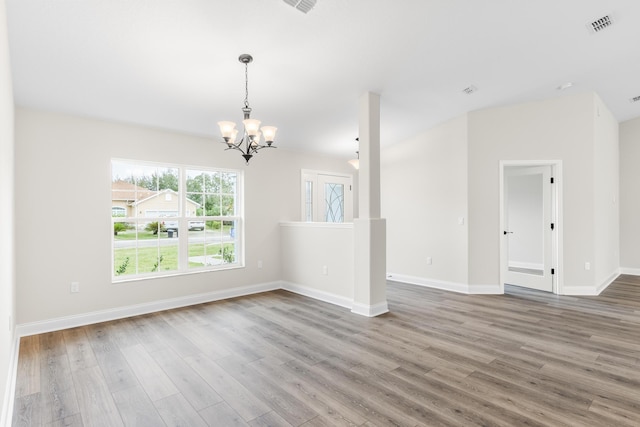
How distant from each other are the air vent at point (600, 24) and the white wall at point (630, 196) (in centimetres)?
495

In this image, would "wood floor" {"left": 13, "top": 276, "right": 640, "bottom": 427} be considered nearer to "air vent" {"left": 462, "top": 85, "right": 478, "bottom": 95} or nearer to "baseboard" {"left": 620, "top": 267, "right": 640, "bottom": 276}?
"air vent" {"left": 462, "top": 85, "right": 478, "bottom": 95}

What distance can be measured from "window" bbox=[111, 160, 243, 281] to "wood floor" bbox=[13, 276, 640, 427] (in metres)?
0.78

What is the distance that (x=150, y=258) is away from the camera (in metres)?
4.54

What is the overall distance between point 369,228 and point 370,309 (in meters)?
1.02

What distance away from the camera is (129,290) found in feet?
14.0

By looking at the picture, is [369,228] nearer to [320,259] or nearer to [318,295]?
[320,259]

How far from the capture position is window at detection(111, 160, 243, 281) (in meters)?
4.34

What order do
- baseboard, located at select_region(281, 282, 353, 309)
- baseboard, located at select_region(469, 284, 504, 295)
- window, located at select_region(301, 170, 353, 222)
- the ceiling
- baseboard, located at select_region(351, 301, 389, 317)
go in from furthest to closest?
window, located at select_region(301, 170, 353, 222), baseboard, located at select_region(469, 284, 504, 295), baseboard, located at select_region(281, 282, 353, 309), baseboard, located at select_region(351, 301, 389, 317), the ceiling

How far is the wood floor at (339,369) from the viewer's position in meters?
2.15

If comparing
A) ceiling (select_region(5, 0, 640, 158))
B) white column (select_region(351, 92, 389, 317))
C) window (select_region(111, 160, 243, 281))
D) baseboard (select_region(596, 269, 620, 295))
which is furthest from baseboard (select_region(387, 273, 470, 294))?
window (select_region(111, 160, 243, 281))

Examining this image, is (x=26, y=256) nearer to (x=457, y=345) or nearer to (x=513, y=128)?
(x=457, y=345)

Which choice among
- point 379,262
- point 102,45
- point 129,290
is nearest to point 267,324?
point 379,262

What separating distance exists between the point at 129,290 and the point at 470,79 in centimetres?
516

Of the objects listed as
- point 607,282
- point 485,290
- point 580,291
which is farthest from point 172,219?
point 607,282
